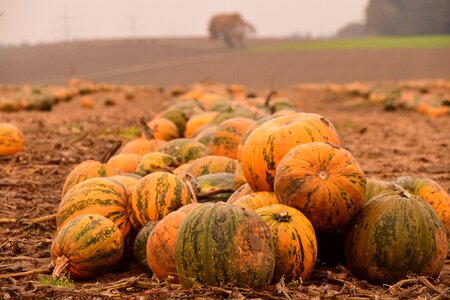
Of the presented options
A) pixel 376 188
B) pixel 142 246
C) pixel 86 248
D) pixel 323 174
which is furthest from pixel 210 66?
pixel 323 174

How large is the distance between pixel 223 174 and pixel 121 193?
777 mm

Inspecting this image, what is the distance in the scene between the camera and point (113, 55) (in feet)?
220

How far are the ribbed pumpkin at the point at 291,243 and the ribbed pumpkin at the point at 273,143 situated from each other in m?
0.56

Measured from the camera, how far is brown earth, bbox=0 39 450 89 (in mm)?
41275

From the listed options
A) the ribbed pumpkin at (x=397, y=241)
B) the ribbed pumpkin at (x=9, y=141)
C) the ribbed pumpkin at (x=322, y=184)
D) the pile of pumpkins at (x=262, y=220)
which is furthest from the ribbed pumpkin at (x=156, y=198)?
the ribbed pumpkin at (x=9, y=141)

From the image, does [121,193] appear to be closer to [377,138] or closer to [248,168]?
[248,168]

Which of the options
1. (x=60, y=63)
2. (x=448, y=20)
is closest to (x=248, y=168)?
(x=60, y=63)

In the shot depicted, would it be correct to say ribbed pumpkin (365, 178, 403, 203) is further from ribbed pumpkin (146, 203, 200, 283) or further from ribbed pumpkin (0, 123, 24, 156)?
ribbed pumpkin (0, 123, 24, 156)

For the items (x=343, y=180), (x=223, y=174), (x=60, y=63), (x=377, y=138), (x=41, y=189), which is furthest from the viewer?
(x=60, y=63)

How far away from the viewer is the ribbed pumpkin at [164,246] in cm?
347

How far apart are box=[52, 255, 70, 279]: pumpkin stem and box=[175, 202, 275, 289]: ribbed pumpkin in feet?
2.81

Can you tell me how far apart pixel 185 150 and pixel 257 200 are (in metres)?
2.22

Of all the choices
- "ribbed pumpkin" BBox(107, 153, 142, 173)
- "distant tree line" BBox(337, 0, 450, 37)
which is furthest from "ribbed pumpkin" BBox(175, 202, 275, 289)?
"distant tree line" BBox(337, 0, 450, 37)

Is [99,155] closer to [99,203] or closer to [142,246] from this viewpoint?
[99,203]
